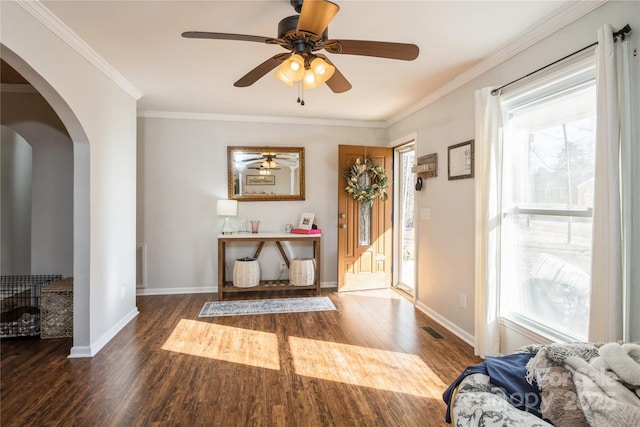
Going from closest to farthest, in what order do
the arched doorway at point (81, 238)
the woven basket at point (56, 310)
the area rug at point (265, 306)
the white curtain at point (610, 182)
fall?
the white curtain at point (610, 182) → the arched doorway at point (81, 238) → the woven basket at point (56, 310) → the area rug at point (265, 306)

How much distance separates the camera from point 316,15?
1572 millimetres

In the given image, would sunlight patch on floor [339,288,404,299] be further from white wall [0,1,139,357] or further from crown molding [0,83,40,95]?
crown molding [0,83,40,95]

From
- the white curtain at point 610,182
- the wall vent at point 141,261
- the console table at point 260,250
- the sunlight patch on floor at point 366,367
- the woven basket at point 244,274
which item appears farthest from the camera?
the wall vent at point 141,261

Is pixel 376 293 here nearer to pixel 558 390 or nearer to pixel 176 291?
pixel 176 291

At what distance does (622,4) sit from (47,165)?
5.01 meters

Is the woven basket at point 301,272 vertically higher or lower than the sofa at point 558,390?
lower

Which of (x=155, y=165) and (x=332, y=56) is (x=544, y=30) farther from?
(x=155, y=165)

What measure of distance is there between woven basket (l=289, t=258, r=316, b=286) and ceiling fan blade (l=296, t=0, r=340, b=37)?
11.1ft

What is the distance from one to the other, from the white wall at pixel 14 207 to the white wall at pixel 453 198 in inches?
202

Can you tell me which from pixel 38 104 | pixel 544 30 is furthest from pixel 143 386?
pixel 544 30

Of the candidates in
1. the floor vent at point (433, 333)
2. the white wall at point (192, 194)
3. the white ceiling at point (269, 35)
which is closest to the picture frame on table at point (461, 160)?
the white ceiling at point (269, 35)

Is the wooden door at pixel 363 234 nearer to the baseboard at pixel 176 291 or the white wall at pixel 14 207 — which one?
the baseboard at pixel 176 291

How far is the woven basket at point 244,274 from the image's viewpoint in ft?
15.0

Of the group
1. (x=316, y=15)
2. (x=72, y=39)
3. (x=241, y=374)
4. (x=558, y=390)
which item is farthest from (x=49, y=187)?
(x=558, y=390)
